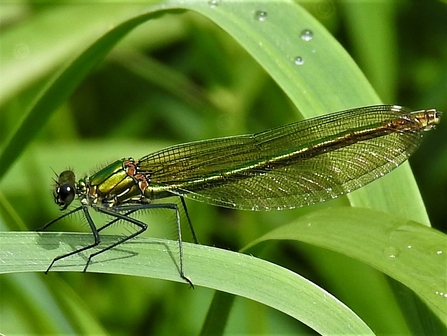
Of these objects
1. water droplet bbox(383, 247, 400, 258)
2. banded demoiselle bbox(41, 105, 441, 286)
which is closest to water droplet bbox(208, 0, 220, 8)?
banded demoiselle bbox(41, 105, 441, 286)

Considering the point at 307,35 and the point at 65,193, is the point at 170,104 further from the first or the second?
the point at 307,35

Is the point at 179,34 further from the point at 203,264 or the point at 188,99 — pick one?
the point at 203,264

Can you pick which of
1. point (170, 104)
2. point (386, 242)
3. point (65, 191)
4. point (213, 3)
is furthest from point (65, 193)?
point (170, 104)

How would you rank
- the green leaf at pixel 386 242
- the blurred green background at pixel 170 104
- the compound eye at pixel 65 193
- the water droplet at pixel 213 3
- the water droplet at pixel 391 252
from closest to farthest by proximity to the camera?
1. the green leaf at pixel 386 242
2. the water droplet at pixel 391 252
3. the water droplet at pixel 213 3
4. the compound eye at pixel 65 193
5. the blurred green background at pixel 170 104

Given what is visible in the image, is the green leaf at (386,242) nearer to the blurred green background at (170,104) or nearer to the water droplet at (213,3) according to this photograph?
the water droplet at (213,3)

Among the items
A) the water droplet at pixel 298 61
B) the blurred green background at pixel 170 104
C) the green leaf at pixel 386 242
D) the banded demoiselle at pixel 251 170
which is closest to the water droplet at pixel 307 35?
the water droplet at pixel 298 61

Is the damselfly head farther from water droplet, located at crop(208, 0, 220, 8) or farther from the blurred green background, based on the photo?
water droplet, located at crop(208, 0, 220, 8)

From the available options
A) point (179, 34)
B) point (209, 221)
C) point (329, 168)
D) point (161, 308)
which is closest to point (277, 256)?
point (209, 221)

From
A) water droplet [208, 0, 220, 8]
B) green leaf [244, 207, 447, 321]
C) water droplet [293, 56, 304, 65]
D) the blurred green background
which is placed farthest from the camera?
the blurred green background
